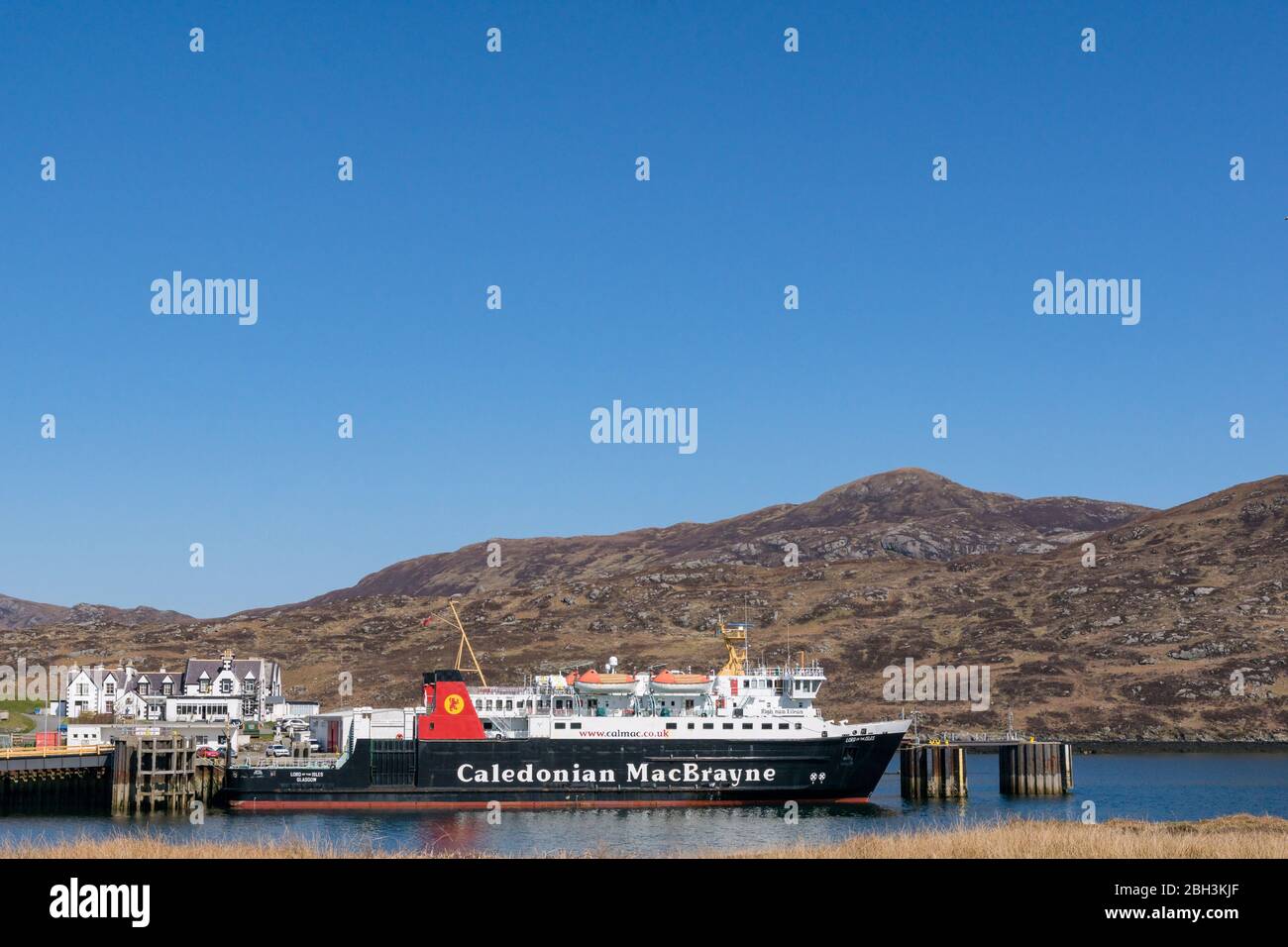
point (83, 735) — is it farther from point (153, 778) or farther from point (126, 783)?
point (153, 778)

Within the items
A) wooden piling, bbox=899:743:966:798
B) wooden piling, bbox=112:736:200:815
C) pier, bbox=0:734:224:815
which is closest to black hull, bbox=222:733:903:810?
wooden piling, bbox=112:736:200:815

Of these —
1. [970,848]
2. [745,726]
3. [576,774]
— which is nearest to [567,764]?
[576,774]

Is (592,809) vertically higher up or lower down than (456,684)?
lower down

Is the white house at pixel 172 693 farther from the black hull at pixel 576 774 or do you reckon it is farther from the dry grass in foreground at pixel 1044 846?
the dry grass in foreground at pixel 1044 846

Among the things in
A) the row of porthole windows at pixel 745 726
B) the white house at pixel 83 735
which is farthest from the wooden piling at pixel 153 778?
the row of porthole windows at pixel 745 726
